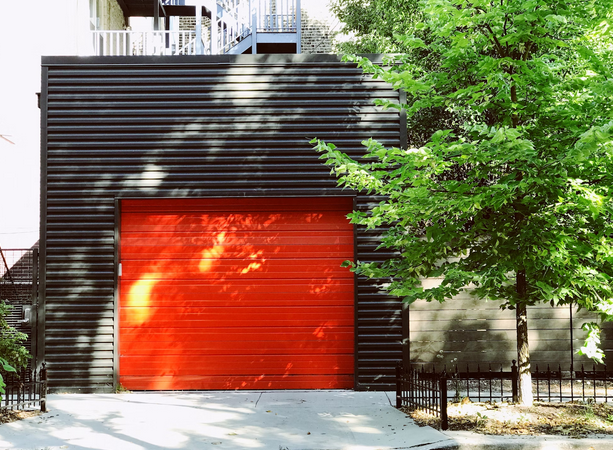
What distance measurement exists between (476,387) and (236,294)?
4.73 meters

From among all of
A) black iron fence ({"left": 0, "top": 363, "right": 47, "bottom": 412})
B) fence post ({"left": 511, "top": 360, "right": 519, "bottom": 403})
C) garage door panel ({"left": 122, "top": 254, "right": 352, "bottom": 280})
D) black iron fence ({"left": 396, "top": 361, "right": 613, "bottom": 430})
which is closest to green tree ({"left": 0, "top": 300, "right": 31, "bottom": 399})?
black iron fence ({"left": 0, "top": 363, "right": 47, "bottom": 412})

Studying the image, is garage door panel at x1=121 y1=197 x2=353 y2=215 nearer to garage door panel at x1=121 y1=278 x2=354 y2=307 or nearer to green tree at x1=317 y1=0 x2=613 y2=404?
garage door panel at x1=121 y1=278 x2=354 y2=307

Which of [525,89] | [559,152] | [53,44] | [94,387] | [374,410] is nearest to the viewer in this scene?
[559,152]

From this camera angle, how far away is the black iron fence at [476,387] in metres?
8.56

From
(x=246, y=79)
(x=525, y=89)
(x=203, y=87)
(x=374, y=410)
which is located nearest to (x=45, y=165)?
(x=203, y=87)

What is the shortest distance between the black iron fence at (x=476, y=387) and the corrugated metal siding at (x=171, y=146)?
1.47 metres

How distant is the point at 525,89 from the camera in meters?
8.17

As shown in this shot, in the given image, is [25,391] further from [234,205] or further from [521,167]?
[521,167]

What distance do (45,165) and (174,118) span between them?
102 inches

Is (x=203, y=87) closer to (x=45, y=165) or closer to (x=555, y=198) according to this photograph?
(x=45, y=165)

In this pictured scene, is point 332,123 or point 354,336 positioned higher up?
point 332,123

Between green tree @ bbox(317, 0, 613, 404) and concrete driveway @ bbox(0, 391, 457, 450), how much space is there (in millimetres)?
2033

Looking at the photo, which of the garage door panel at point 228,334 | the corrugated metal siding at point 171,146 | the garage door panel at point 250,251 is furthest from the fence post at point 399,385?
the garage door panel at point 250,251

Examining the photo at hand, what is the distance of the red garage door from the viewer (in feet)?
36.8
